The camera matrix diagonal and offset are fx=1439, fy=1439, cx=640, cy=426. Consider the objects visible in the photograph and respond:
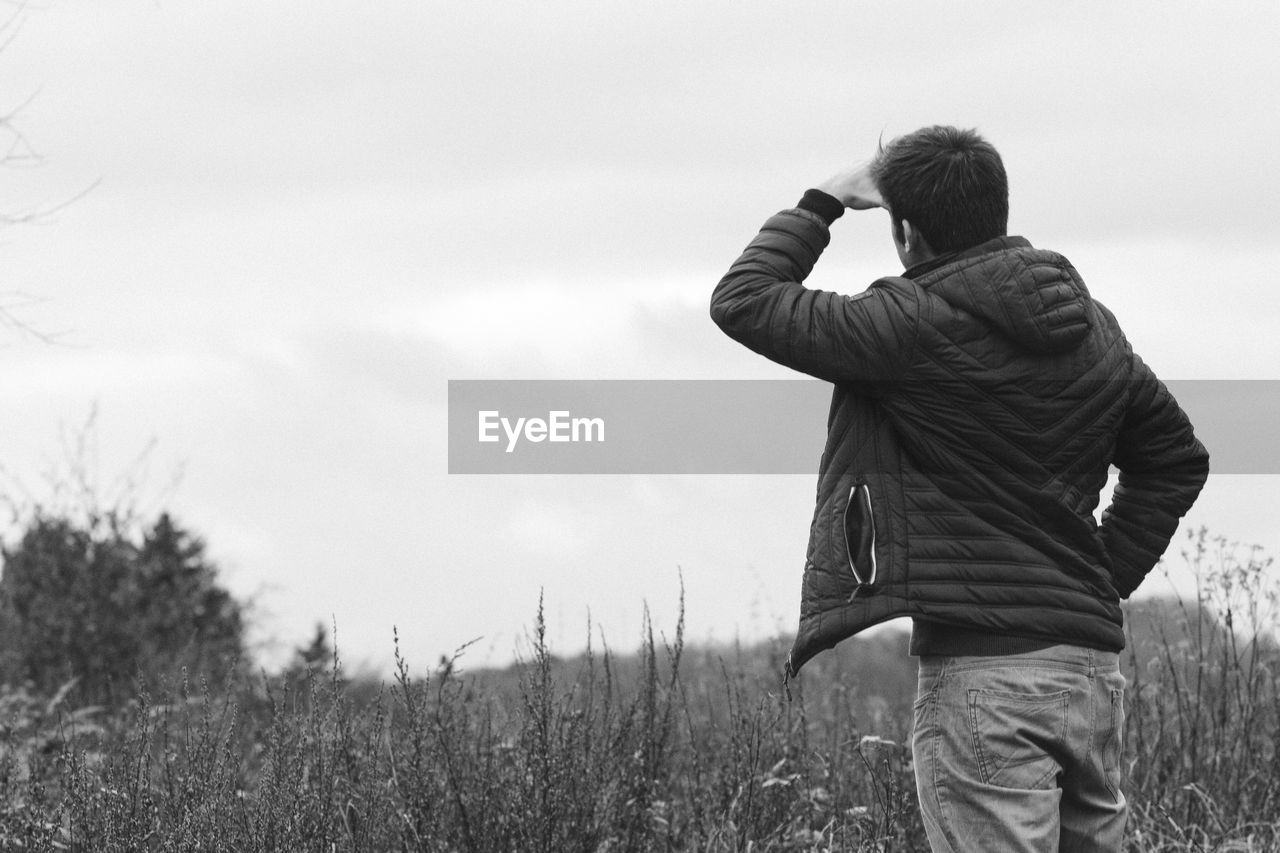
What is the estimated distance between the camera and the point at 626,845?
4.43 m

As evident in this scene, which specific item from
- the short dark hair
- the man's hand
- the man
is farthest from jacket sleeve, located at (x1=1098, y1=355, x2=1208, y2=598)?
the man's hand

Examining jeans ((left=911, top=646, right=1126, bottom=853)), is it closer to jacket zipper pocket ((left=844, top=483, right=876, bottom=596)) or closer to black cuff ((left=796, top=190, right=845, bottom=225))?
jacket zipper pocket ((left=844, top=483, right=876, bottom=596))

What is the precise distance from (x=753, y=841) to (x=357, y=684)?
773 cm

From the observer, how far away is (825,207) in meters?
3.05

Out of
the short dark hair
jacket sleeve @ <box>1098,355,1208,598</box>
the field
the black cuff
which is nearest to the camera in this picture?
the short dark hair

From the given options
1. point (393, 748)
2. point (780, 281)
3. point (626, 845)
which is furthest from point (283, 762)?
point (780, 281)

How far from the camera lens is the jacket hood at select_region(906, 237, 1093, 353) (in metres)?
2.81

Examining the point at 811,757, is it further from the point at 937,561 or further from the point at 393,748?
the point at 937,561

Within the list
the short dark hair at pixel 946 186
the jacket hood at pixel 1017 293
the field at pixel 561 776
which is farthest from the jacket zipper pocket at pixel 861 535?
the field at pixel 561 776

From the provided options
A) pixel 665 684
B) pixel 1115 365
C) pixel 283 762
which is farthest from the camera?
pixel 665 684

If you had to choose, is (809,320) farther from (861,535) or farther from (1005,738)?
(1005,738)

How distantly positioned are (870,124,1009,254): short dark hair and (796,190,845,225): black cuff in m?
0.12

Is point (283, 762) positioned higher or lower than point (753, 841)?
higher

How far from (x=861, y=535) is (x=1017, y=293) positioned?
22.2 inches
